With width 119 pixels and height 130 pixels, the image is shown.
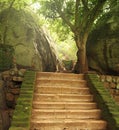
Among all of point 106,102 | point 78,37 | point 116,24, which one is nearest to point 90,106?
point 106,102

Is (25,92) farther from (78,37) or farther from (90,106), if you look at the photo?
(78,37)

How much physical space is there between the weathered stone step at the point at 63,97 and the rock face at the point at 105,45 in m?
2.95

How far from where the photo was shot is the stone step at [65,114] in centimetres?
796

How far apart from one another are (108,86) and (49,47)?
5158 mm

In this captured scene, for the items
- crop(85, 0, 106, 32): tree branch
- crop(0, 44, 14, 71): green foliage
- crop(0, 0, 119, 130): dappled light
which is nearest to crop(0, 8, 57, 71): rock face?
crop(0, 0, 119, 130): dappled light

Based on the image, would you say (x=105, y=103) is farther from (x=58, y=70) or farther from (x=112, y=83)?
(x=58, y=70)

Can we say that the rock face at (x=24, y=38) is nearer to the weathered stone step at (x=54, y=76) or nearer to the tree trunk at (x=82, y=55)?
the weathered stone step at (x=54, y=76)

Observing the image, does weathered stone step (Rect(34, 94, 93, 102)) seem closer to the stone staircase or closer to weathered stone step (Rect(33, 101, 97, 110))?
the stone staircase

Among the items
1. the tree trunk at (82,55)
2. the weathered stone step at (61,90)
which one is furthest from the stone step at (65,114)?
the tree trunk at (82,55)

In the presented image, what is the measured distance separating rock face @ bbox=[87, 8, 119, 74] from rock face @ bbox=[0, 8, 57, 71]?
2.52 meters

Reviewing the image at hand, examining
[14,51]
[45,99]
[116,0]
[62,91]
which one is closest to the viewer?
[45,99]

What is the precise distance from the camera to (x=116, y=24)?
12367mm

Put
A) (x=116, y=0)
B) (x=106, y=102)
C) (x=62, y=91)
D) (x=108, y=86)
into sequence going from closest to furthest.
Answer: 1. (x=106, y=102)
2. (x=62, y=91)
3. (x=108, y=86)
4. (x=116, y=0)

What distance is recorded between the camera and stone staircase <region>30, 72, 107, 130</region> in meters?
7.57
